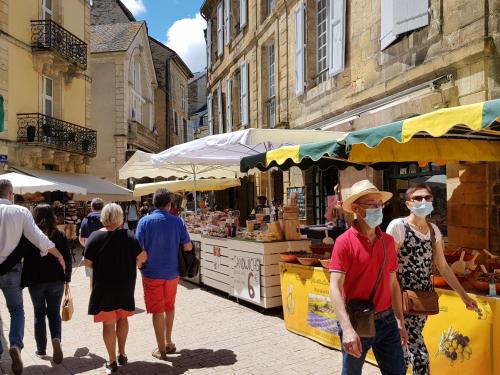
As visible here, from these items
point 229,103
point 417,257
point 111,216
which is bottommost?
point 417,257

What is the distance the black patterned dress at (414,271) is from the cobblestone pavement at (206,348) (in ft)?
3.63

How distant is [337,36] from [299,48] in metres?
1.93

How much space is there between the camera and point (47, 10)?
1822 centimetres

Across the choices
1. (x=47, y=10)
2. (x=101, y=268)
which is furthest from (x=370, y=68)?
(x=47, y=10)

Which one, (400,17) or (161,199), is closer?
(161,199)

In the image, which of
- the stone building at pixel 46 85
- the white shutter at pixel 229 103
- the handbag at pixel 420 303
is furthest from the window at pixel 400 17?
the stone building at pixel 46 85

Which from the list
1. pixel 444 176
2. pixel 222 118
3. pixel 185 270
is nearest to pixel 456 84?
pixel 444 176

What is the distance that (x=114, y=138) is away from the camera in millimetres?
24500

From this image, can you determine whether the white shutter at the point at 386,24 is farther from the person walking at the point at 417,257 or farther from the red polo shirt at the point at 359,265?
the red polo shirt at the point at 359,265

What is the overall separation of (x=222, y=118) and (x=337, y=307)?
17458mm

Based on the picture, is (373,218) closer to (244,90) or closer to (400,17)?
(400,17)

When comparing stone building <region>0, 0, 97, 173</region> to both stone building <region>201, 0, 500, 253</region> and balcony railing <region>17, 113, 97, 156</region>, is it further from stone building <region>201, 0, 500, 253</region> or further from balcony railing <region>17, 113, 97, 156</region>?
stone building <region>201, 0, 500, 253</region>

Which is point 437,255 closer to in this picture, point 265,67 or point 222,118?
point 265,67

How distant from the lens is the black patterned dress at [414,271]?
3375mm
